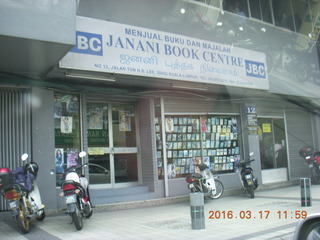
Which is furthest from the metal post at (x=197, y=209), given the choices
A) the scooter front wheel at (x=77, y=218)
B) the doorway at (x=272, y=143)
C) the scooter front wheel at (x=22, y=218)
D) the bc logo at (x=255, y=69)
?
the doorway at (x=272, y=143)

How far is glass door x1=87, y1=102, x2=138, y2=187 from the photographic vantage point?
31.4 feet

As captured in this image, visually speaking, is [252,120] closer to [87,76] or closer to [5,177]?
[87,76]

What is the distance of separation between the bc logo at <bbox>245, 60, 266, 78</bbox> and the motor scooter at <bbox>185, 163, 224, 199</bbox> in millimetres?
3648

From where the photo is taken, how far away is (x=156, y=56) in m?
9.06

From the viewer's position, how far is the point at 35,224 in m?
7.08

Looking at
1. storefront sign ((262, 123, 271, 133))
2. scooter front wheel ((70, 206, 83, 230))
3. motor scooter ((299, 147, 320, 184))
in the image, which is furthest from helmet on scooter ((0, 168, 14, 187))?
motor scooter ((299, 147, 320, 184))

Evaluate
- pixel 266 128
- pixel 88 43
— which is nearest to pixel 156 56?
pixel 88 43

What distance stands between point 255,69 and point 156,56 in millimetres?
4098

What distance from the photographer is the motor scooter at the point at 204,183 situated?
9.22 metres

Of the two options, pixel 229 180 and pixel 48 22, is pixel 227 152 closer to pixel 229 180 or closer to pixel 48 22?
pixel 229 180

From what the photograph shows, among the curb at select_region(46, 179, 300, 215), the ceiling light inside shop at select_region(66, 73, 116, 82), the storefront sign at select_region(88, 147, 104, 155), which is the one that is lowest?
the curb at select_region(46, 179, 300, 215)

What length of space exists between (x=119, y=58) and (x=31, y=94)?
2.22m

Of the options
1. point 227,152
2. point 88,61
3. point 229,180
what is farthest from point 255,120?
point 88,61

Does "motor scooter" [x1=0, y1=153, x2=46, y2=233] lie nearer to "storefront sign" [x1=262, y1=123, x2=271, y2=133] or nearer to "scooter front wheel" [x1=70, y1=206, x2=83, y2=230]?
"scooter front wheel" [x1=70, y1=206, x2=83, y2=230]
